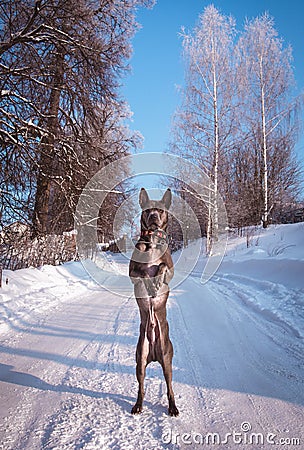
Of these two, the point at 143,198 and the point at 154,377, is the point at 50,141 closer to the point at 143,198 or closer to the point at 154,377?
the point at 143,198

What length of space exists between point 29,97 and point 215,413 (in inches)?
329

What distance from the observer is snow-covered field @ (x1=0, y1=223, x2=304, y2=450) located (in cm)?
204

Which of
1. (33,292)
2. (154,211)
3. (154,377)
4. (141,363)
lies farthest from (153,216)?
(33,292)

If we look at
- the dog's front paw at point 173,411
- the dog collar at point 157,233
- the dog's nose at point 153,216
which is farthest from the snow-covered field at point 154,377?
the dog's nose at point 153,216

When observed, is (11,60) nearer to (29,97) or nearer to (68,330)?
(29,97)

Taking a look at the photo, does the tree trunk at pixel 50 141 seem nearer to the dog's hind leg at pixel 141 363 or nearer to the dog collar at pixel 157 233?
the dog collar at pixel 157 233

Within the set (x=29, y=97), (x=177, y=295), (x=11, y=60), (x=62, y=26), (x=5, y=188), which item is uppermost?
(x=62, y=26)

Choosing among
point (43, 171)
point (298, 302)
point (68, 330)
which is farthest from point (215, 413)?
point (43, 171)

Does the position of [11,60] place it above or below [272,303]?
above

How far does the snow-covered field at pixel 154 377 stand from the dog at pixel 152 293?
0.30 metres

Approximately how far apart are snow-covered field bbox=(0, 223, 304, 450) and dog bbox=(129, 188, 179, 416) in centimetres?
30

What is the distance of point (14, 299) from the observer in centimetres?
652

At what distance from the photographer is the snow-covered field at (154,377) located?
6.68 ft

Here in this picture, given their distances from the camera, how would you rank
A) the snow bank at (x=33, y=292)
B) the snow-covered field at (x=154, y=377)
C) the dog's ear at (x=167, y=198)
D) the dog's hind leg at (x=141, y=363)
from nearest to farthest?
the snow-covered field at (x=154, y=377) → the dog's hind leg at (x=141, y=363) → the dog's ear at (x=167, y=198) → the snow bank at (x=33, y=292)
